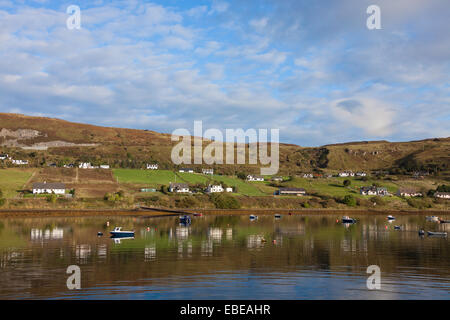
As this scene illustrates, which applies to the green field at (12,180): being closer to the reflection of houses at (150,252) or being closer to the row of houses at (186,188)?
the row of houses at (186,188)

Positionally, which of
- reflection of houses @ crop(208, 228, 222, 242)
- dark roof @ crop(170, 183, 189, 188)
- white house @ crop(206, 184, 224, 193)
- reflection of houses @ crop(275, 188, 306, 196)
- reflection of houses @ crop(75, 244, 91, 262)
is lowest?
reflection of houses @ crop(208, 228, 222, 242)

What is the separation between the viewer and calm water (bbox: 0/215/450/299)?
27.1 meters

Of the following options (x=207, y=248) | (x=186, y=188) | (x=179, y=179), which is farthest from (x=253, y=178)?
(x=207, y=248)

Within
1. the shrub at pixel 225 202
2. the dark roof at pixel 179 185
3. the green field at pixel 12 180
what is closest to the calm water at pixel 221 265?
the green field at pixel 12 180

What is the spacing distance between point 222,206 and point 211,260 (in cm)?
8232

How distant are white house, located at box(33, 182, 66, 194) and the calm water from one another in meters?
57.8

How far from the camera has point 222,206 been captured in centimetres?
12200

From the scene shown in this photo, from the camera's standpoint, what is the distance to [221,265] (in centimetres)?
3703

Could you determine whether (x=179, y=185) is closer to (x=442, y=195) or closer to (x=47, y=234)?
(x=47, y=234)

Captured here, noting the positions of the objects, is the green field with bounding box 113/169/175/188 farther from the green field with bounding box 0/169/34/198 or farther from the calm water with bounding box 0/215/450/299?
the calm water with bounding box 0/215/450/299

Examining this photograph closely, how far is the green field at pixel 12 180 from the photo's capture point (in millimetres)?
114625

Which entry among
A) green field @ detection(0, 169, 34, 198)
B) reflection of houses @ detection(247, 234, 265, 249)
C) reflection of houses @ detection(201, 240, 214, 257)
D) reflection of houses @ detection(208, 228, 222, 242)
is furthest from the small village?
reflection of houses @ detection(201, 240, 214, 257)

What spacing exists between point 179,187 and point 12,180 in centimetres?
4976
